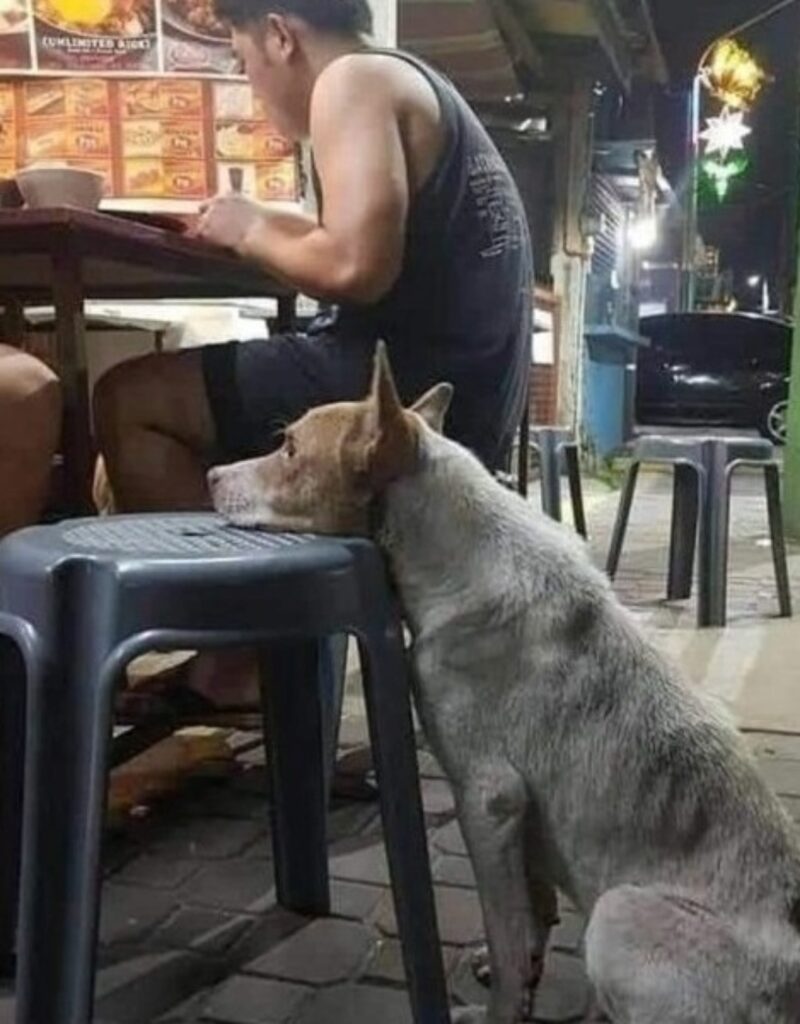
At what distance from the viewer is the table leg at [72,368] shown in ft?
6.83

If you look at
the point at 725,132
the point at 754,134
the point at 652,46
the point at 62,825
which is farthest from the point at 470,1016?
the point at 754,134

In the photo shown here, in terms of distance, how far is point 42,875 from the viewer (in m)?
1.47

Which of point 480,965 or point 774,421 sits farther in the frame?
point 774,421

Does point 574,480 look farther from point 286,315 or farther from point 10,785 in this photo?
point 10,785

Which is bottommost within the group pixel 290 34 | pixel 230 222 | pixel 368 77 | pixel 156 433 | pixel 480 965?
pixel 480 965

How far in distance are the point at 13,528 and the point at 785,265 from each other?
81.6 ft

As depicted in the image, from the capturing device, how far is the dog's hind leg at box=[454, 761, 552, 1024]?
1.65 m

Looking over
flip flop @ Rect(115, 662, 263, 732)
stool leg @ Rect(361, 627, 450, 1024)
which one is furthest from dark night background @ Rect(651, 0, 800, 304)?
A: stool leg @ Rect(361, 627, 450, 1024)

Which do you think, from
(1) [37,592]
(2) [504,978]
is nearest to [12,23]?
(1) [37,592]

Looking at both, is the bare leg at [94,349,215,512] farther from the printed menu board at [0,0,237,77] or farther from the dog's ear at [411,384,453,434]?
the printed menu board at [0,0,237,77]

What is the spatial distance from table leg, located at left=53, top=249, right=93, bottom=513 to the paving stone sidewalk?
2.31 feet

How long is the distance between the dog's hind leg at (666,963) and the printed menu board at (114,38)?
2923 mm

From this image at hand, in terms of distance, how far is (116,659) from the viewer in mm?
1459

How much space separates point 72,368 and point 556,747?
3.43 ft
